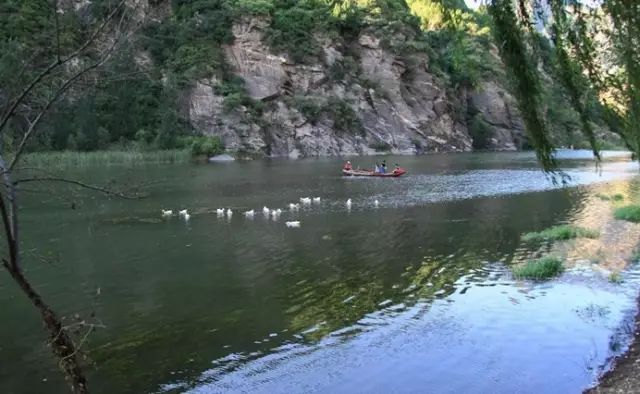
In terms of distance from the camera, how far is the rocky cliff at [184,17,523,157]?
93.7m

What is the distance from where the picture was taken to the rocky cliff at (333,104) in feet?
307

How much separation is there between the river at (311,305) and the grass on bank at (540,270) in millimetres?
385

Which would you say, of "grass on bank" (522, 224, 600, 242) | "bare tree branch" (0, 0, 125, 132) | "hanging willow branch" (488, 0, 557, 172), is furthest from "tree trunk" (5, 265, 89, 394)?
"grass on bank" (522, 224, 600, 242)

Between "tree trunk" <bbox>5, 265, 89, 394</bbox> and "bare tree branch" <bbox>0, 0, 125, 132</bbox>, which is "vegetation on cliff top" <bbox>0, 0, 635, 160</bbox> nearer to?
"bare tree branch" <bbox>0, 0, 125, 132</bbox>

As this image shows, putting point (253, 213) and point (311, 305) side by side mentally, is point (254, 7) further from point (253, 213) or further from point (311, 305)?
point (311, 305)

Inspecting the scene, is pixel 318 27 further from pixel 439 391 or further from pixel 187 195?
pixel 439 391

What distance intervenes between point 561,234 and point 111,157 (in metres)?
61.1

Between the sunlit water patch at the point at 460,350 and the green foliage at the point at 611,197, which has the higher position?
the green foliage at the point at 611,197

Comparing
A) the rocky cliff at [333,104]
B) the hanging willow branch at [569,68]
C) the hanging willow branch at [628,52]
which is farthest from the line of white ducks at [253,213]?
the rocky cliff at [333,104]

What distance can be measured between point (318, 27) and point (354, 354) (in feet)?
326

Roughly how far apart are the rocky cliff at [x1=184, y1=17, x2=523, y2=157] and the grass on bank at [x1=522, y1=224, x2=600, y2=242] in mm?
68112

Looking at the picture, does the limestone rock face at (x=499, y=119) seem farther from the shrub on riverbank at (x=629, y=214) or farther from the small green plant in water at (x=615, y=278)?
the small green plant in water at (x=615, y=278)

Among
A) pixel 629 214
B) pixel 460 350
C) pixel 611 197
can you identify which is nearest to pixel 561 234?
pixel 629 214

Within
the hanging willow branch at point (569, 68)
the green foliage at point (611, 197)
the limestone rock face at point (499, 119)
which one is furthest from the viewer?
the limestone rock face at point (499, 119)
